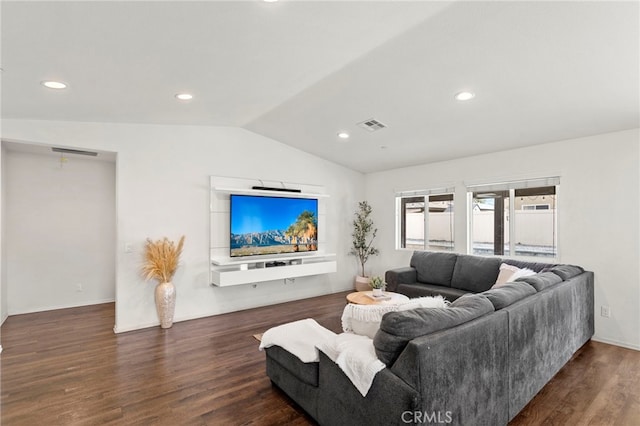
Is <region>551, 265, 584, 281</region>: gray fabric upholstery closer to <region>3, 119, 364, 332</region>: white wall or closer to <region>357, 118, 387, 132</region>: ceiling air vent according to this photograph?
<region>357, 118, 387, 132</region>: ceiling air vent

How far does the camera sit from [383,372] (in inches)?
68.5

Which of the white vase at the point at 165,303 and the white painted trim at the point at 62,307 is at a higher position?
the white vase at the point at 165,303

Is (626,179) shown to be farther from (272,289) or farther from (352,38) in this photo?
(272,289)

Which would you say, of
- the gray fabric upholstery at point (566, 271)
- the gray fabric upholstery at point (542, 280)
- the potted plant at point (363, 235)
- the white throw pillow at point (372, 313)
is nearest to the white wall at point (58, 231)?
the potted plant at point (363, 235)

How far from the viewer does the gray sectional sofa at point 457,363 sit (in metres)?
1.65

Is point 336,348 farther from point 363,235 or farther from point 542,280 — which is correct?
point 363,235

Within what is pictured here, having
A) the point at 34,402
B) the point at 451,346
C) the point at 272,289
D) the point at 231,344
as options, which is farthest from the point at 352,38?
the point at 272,289

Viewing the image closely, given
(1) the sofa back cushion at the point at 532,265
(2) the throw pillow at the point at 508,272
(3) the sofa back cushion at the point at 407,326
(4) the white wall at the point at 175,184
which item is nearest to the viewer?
(3) the sofa back cushion at the point at 407,326

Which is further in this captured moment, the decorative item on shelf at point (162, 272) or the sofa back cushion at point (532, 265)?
the decorative item on shelf at point (162, 272)

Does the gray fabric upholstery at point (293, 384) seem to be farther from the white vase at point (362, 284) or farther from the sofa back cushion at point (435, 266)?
the white vase at point (362, 284)

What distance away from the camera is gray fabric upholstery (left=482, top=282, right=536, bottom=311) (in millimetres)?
2285

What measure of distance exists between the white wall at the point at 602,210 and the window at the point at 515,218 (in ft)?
0.55

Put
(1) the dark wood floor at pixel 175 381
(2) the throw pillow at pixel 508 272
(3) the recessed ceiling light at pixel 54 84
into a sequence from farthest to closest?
(2) the throw pillow at pixel 508 272, (3) the recessed ceiling light at pixel 54 84, (1) the dark wood floor at pixel 175 381

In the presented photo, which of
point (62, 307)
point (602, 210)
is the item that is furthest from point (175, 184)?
point (602, 210)
